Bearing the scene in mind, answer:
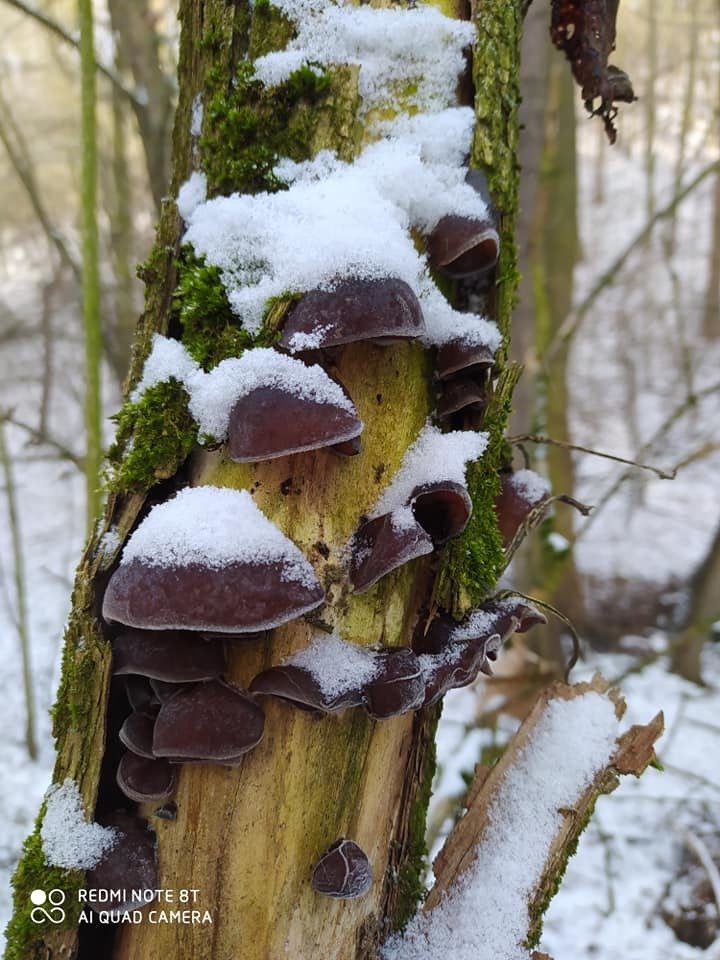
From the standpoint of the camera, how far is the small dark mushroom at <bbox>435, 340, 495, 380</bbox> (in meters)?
1.41

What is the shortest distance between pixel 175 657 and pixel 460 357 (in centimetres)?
78

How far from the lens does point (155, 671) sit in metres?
1.24

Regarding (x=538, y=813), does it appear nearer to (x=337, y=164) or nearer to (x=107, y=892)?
(x=107, y=892)

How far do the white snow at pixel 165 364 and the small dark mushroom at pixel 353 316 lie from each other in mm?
242

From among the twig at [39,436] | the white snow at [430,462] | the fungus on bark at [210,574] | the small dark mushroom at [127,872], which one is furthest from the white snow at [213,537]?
the twig at [39,436]

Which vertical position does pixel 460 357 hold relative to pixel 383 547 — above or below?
above

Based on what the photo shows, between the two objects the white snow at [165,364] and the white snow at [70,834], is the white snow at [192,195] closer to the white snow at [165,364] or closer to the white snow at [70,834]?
the white snow at [165,364]

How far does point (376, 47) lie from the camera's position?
4.61 feet

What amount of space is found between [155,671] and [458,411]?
2.62ft


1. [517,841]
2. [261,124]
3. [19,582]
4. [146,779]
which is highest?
[261,124]

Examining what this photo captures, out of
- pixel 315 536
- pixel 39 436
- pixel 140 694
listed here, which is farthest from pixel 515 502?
pixel 39 436

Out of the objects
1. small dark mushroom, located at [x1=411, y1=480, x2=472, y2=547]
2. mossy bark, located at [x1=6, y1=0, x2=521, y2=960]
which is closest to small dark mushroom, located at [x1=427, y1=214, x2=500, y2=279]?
mossy bark, located at [x1=6, y1=0, x2=521, y2=960]

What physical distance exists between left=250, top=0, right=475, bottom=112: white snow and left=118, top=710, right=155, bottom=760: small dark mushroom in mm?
1244

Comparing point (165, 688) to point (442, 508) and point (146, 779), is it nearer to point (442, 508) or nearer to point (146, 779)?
point (146, 779)
